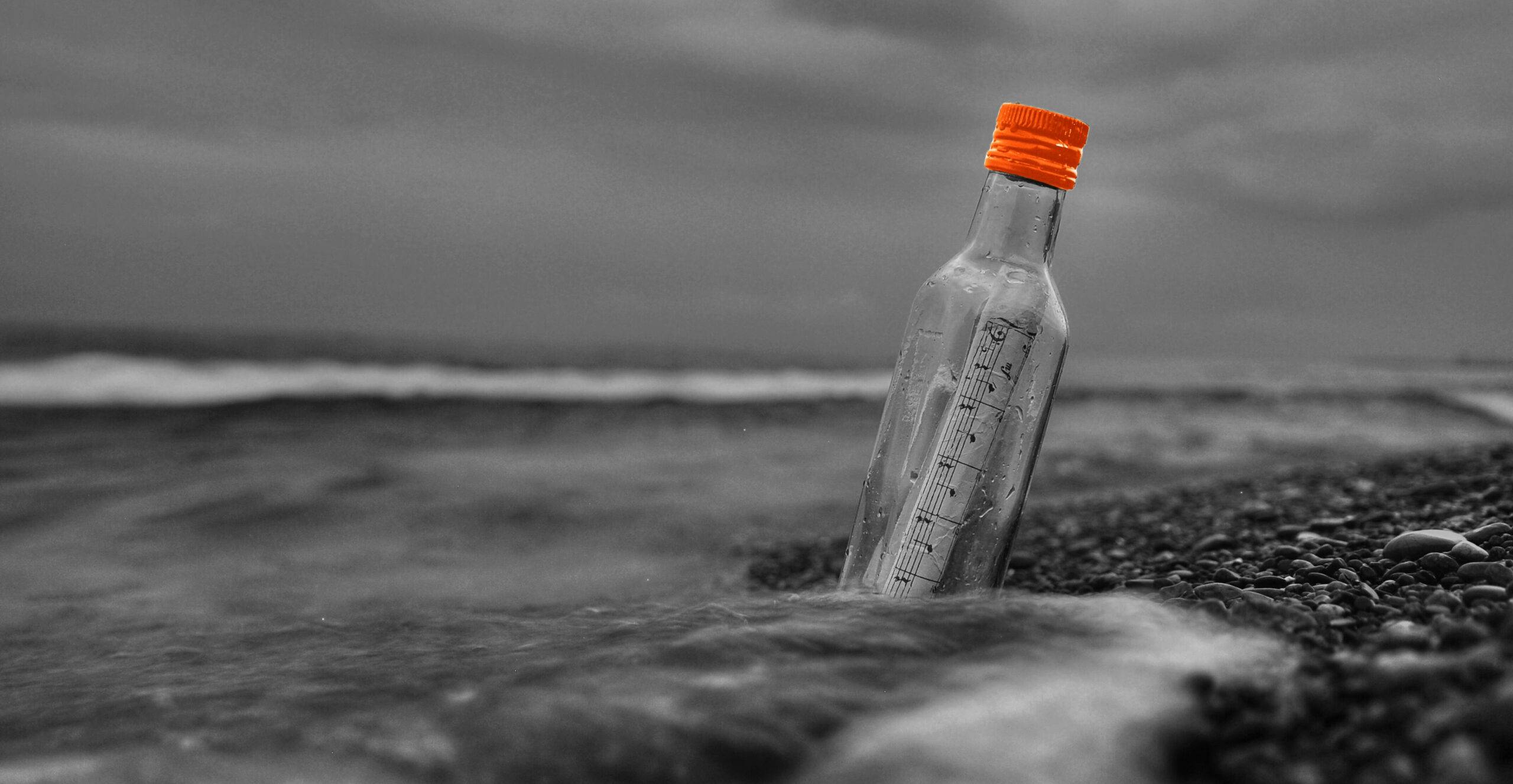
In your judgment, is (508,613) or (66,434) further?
(66,434)

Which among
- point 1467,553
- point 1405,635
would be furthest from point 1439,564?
point 1405,635

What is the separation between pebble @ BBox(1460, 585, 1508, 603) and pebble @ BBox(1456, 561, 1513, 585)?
0.11m

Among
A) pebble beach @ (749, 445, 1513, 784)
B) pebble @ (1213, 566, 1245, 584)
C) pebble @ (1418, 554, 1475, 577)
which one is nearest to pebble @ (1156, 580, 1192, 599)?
pebble beach @ (749, 445, 1513, 784)

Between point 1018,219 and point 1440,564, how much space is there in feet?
3.91

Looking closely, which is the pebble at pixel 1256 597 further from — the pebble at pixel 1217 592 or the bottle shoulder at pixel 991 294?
the bottle shoulder at pixel 991 294

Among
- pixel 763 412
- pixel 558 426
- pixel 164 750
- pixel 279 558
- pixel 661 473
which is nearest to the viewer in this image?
pixel 164 750

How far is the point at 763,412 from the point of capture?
1270cm

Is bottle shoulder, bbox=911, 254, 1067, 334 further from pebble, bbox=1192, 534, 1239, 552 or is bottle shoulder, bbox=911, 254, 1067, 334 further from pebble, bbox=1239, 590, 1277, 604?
pebble, bbox=1192, 534, 1239, 552

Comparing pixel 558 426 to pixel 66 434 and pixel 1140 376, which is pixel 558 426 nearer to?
pixel 66 434

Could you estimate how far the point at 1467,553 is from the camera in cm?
204

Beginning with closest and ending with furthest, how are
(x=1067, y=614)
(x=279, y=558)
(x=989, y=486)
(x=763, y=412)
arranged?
(x=1067, y=614) → (x=989, y=486) → (x=279, y=558) → (x=763, y=412)

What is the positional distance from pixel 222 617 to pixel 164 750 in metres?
2.20

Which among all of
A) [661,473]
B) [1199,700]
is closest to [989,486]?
[1199,700]

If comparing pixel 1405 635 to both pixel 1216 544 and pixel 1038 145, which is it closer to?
pixel 1038 145
